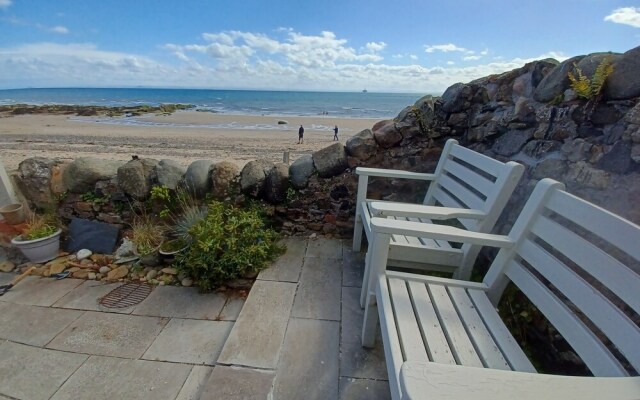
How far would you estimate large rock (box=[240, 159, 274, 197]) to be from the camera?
116 inches

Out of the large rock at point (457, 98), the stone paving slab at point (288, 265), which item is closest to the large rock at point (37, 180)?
the stone paving slab at point (288, 265)

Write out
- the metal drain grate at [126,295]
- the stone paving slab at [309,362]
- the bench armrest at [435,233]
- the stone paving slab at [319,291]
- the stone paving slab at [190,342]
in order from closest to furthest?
the bench armrest at [435,233] → the stone paving slab at [309,362] → the stone paving slab at [190,342] → the stone paving slab at [319,291] → the metal drain grate at [126,295]

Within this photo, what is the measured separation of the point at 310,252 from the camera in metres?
2.86

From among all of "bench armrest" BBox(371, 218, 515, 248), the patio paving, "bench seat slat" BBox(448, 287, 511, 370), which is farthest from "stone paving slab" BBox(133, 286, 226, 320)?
"bench seat slat" BBox(448, 287, 511, 370)

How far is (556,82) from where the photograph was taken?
200cm

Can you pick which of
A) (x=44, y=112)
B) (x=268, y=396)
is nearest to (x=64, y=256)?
(x=268, y=396)

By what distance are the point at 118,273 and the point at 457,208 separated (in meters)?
2.83

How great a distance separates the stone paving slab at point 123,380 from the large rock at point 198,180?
155cm

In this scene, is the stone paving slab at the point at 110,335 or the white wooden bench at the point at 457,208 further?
the stone paving slab at the point at 110,335

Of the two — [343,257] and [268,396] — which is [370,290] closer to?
[268,396]

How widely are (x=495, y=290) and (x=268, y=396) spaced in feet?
4.24

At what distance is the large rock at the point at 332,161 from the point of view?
117 inches

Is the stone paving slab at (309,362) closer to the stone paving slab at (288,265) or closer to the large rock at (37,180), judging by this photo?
the stone paving slab at (288,265)

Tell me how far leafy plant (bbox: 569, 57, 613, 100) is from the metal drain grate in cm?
329
